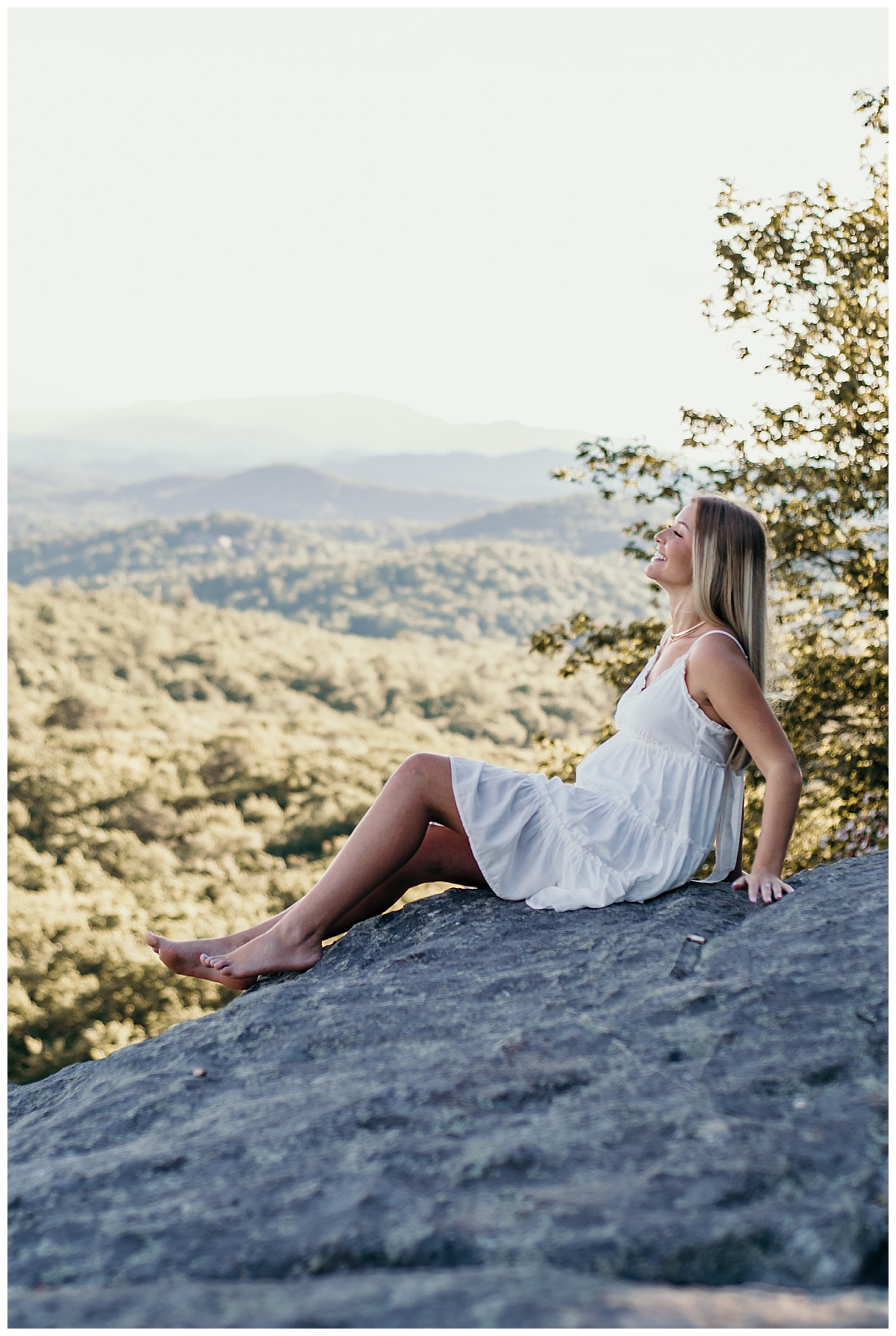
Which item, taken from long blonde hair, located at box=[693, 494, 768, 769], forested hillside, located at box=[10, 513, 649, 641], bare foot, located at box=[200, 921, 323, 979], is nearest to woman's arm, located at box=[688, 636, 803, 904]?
long blonde hair, located at box=[693, 494, 768, 769]

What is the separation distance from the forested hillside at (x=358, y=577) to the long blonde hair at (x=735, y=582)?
27520 mm

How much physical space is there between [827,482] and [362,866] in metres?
4.59

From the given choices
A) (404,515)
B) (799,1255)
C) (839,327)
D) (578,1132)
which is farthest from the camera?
(404,515)

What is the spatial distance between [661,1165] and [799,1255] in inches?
10.8

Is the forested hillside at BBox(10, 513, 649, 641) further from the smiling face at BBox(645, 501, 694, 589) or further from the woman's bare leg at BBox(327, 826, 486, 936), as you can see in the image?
the smiling face at BBox(645, 501, 694, 589)

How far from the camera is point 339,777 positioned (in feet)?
50.3

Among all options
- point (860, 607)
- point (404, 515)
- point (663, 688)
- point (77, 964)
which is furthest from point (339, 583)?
point (663, 688)

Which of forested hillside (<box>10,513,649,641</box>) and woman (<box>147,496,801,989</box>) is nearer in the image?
woman (<box>147,496,801,989</box>)

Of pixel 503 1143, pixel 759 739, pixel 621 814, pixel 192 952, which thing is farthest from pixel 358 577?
pixel 503 1143

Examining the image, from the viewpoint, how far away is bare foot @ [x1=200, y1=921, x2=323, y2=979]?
10.3ft

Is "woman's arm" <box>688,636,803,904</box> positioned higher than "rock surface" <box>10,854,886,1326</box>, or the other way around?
"woman's arm" <box>688,636,803,904</box>

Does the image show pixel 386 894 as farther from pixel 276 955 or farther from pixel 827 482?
pixel 827 482

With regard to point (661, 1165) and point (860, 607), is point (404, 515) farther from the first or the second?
point (661, 1165)

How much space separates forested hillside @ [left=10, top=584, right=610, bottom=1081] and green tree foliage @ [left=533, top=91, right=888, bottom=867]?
284cm
